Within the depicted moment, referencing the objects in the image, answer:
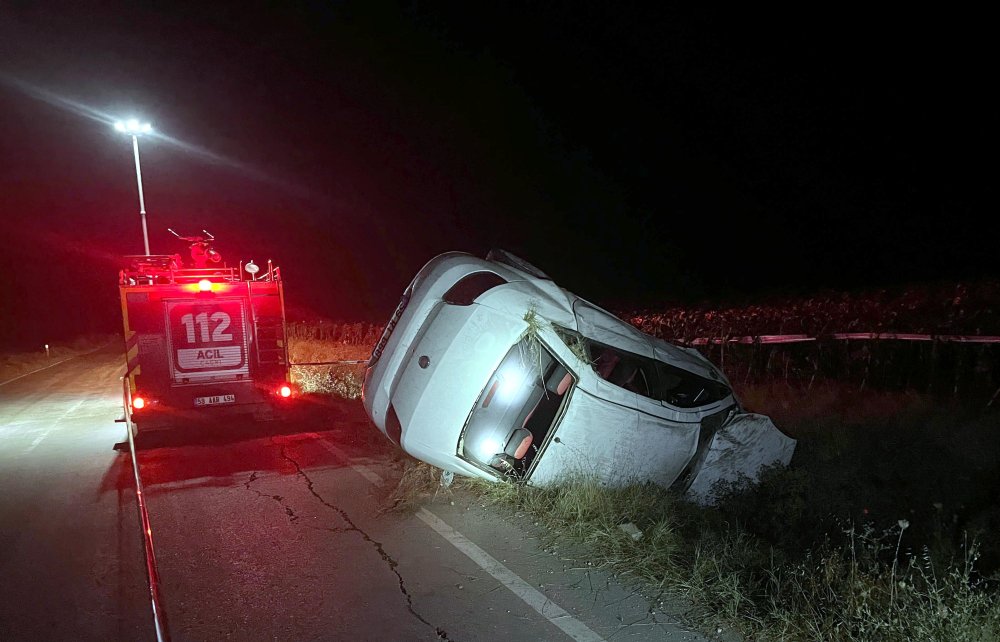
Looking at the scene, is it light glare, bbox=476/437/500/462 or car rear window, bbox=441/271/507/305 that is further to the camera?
car rear window, bbox=441/271/507/305

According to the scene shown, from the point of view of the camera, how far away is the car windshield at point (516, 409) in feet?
18.4

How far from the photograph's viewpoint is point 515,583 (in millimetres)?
4348

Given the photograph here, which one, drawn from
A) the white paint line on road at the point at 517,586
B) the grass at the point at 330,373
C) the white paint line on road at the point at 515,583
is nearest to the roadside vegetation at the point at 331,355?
the grass at the point at 330,373

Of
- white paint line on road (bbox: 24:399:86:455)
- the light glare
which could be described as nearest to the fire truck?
white paint line on road (bbox: 24:399:86:455)

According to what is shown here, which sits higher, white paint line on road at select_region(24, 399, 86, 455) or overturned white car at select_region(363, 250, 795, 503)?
overturned white car at select_region(363, 250, 795, 503)

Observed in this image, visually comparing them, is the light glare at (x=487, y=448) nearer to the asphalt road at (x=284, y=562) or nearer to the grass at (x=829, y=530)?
the grass at (x=829, y=530)

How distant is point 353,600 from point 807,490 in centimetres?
435

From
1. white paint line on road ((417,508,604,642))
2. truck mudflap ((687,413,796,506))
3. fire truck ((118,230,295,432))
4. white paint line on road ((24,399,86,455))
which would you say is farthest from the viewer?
white paint line on road ((24,399,86,455))

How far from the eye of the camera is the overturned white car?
214 inches

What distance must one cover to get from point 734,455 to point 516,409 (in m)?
2.13

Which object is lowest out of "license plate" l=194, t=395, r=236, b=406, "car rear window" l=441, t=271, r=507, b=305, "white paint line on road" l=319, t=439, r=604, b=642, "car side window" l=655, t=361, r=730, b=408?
"license plate" l=194, t=395, r=236, b=406

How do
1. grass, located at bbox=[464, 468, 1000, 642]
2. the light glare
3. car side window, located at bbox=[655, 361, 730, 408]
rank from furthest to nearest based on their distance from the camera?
car side window, located at bbox=[655, 361, 730, 408] → the light glare → grass, located at bbox=[464, 468, 1000, 642]

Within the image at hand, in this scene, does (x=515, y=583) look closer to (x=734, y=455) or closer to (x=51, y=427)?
(x=734, y=455)

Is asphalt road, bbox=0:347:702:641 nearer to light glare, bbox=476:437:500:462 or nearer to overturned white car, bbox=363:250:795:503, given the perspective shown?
light glare, bbox=476:437:500:462
